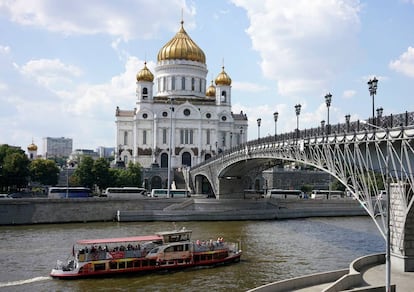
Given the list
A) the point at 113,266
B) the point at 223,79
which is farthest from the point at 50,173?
the point at 113,266

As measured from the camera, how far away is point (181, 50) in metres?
88.7

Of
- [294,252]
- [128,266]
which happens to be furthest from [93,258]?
[294,252]

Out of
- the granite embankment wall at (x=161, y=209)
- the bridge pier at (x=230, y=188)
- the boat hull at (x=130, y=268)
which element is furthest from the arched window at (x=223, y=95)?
the boat hull at (x=130, y=268)

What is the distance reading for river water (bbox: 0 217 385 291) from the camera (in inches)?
985

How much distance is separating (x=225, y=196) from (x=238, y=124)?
41286 mm

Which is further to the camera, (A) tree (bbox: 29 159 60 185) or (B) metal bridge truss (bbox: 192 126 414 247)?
(A) tree (bbox: 29 159 60 185)

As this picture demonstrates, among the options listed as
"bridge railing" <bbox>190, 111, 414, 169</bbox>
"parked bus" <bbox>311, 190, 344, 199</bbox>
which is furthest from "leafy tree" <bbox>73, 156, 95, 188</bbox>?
"bridge railing" <bbox>190, 111, 414, 169</bbox>

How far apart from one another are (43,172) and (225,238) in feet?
126

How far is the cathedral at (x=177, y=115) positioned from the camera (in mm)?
85062

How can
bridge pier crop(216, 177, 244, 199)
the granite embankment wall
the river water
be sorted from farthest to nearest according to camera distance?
bridge pier crop(216, 177, 244, 199), the granite embankment wall, the river water

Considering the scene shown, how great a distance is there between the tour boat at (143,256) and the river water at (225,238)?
1.93 feet

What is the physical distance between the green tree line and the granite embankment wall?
15596 millimetres

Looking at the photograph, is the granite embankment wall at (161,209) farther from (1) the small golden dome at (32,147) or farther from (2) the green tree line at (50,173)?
(1) the small golden dome at (32,147)

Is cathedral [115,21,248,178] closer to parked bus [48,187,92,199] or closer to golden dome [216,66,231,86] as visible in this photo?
golden dome [216,66,231,86]
